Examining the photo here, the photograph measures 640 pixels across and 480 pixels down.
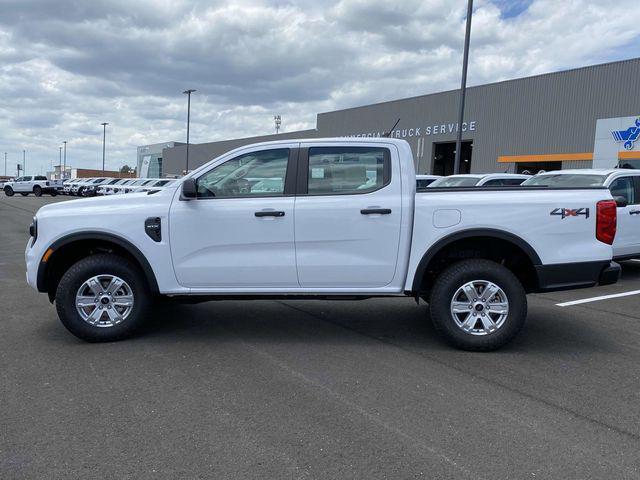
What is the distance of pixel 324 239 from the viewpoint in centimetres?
513

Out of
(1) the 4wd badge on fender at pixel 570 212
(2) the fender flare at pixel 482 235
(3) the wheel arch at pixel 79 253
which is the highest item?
(1) the 4wd badge on fender at pixel 570 212

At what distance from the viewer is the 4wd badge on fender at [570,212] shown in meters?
5.06

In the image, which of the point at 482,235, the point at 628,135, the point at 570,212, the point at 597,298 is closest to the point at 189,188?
Result: the point at 482,235

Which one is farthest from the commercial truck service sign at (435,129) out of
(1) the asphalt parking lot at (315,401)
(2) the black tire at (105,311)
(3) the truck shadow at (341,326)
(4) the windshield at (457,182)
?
(2) the black tire at (105,311)

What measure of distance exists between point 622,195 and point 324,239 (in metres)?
6.41

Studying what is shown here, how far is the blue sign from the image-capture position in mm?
27406

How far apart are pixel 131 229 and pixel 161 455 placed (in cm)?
257

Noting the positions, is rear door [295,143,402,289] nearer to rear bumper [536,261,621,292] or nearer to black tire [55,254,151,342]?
rear bumper [536,261,621,292]

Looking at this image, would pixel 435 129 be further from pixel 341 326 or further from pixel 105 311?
pixel 105 311

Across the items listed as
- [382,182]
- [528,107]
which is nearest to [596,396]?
[382,182]

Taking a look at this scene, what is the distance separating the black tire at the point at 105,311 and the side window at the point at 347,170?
6.11 ft

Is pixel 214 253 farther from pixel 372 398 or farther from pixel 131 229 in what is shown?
pixel 372 398

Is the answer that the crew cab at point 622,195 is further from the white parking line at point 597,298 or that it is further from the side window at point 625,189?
the white parking line at point 597,298

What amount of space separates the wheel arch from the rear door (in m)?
1.46
